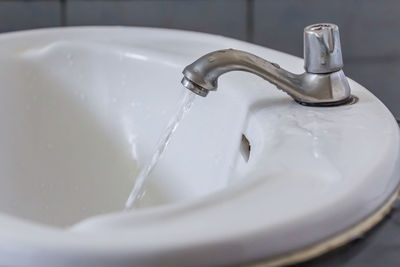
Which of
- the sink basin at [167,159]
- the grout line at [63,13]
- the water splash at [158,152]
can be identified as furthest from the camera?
the grout line at [63,13]

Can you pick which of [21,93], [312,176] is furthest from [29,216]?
[312,176]

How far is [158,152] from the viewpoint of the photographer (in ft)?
2.86

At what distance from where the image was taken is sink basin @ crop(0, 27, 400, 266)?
419 mm

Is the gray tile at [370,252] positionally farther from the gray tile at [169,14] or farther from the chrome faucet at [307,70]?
the gray tile at [169,14]

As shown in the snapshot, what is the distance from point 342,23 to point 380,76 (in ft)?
0.38

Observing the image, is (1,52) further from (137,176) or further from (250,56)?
(250,56)

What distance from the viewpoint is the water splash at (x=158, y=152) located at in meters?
0.80

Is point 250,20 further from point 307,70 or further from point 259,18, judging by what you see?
point 307,70

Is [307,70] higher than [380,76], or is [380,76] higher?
[307,70]

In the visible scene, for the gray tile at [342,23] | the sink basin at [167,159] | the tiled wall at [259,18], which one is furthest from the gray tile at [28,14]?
the gray tile at [342,23]

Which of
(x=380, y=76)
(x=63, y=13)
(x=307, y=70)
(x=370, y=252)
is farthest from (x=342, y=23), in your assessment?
(x=370, y=252)

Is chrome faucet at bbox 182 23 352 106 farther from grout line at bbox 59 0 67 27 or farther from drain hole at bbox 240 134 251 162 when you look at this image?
grout line at bbox 59 0 67 27

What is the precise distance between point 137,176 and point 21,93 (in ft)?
0.61

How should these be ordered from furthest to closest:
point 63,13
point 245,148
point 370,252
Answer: point 63,13
point 245,148
point 370,252
